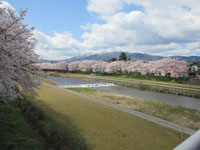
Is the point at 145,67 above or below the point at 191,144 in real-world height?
above

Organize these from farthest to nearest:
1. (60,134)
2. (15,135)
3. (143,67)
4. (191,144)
A: (143,67) → (15,135) → (60,134) → (191,144)

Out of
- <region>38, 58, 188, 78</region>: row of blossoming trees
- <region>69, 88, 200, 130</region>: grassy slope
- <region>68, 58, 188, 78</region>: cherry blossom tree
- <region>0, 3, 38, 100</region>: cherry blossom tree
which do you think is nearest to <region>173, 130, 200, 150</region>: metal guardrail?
<region>0, 3, 38, 100</region>: cherry blossom tree

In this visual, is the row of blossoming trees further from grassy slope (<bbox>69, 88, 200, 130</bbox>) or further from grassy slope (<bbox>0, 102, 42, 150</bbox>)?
grassy slope (<bbox>69, 88, 200, 130</bbox>)

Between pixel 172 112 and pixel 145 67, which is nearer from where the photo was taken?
pixel 172 112

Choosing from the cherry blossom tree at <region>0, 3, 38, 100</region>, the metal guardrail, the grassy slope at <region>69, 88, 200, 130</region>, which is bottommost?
the grassy slope at <region>69, 88, 200, 130</region>

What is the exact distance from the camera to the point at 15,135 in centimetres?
777

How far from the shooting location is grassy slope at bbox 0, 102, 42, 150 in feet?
22.4

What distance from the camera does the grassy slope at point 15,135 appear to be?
684 centimetres

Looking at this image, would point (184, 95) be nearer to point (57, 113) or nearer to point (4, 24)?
point (57, 113)

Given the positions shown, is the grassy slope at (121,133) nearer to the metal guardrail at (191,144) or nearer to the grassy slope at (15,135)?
the grassy slope at (15,135)

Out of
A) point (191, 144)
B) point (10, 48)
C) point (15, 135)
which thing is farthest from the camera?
point (15, 135)

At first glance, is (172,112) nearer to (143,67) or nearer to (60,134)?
(60,134)

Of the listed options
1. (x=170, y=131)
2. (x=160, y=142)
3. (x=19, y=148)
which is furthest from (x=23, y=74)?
(x=170, y=131)

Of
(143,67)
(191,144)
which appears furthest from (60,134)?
(143,67)
